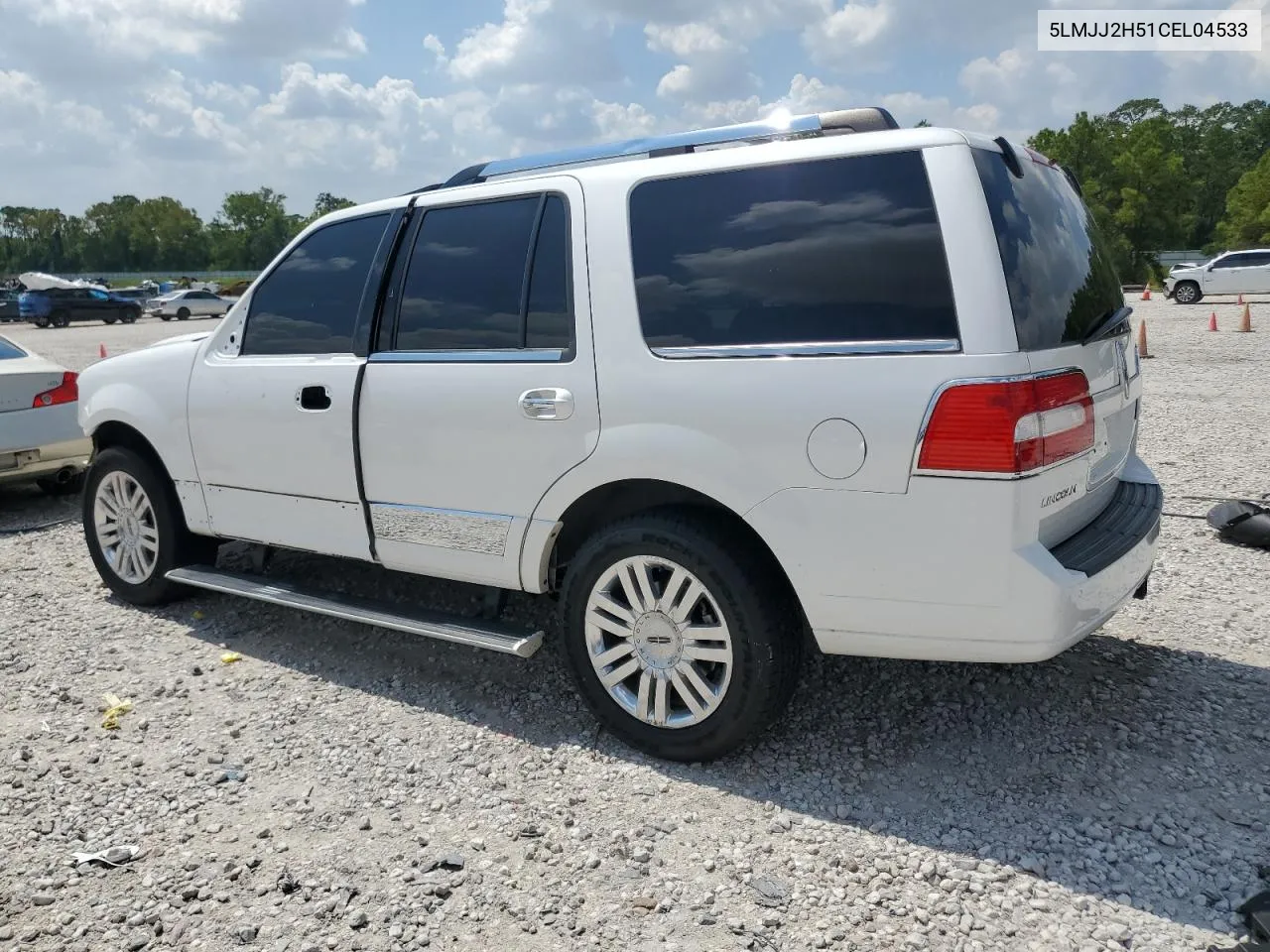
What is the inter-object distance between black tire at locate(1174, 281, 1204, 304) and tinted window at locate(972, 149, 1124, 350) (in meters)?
29.9

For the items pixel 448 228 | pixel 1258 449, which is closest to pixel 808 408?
pixel 448 228

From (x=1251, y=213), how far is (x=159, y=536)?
70727 mm

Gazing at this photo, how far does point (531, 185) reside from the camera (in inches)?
147

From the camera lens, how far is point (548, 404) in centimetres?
349

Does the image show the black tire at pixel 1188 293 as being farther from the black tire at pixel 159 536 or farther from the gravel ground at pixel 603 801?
the black tire at pixel 159 536

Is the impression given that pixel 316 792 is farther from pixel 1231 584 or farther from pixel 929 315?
pixel 1231 584

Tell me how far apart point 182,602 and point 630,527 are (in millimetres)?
3153

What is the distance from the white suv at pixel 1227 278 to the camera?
2808cm

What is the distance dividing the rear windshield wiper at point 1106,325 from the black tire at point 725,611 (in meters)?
1.26

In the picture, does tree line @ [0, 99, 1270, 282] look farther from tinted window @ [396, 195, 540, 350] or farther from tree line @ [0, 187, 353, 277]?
tinted window @ [396, 195, 540, 350]

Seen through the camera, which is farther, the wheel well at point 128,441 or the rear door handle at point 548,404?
the wheel well at point 128,441

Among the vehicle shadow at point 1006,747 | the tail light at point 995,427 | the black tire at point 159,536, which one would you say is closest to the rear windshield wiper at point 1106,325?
the tail light at point 995,427

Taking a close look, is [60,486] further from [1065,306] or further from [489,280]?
[1065,306]

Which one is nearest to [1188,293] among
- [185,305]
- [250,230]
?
[185,305]
